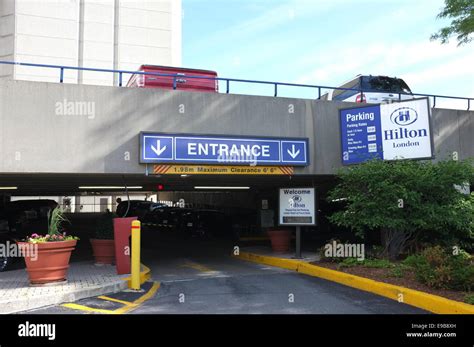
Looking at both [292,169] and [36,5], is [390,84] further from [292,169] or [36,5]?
[36,5]

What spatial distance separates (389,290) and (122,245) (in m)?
5.80

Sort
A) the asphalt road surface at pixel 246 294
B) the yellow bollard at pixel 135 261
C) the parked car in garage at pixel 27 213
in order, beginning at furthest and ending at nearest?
1. the parked car in garage at pixel 27 213
2. the yellow bollard at pixel 135 261
3. the asphalt road surface at pixel 246 294

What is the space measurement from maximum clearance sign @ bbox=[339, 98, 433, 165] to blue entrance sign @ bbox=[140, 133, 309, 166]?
4.50ft

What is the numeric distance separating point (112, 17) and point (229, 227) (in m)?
28.6

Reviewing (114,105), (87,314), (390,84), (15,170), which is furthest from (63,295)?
(390,84)

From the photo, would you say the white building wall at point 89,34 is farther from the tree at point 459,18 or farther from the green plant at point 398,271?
the green plant at point 398,271

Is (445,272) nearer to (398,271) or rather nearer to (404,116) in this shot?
(398,271)

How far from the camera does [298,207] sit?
13.0 metres

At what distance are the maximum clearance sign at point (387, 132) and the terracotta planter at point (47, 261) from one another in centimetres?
761

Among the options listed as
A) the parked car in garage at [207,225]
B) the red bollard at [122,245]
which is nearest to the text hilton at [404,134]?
the red bollard at [122,245]

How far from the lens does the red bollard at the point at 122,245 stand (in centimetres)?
1028

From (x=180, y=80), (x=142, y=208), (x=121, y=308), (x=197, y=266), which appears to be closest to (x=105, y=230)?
(x=197, y=266)

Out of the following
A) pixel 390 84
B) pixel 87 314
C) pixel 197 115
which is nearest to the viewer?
pixel 87 314

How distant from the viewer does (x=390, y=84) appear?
16.5 metres
